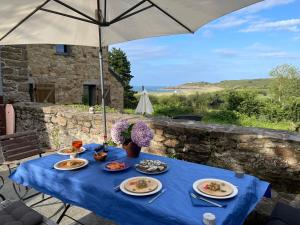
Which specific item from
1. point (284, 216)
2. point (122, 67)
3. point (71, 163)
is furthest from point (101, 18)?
point (122, 67)

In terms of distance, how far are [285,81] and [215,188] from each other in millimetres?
26473

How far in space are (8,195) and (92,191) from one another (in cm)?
224

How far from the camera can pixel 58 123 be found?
5.45 m

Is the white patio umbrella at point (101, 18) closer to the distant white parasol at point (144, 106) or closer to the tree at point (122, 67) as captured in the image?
the distant white parasol at point (144, 106)

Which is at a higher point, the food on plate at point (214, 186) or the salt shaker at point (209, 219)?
the food on plate at point (214, 186)

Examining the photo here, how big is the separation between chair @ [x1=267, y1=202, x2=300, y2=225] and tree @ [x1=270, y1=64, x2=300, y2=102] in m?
25.0

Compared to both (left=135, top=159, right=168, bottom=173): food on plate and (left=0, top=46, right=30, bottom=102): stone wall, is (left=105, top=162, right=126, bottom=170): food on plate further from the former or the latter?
(left=0, top=46, right=30, bottom=102): stone wall

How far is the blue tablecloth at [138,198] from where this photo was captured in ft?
5.27

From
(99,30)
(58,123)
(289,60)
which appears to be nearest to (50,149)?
(58,123)

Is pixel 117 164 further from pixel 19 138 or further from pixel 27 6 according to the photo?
pixel 19 138

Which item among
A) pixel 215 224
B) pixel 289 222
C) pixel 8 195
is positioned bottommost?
pixel 8 195

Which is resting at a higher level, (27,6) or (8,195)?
(27,6)

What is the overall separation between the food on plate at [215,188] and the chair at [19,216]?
115 centimetres

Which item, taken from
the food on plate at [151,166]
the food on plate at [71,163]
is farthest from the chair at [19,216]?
the food on plate at [151,166]
